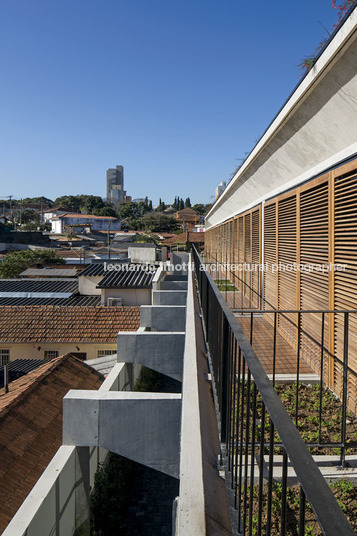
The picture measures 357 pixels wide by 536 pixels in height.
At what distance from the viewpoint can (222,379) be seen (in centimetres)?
249

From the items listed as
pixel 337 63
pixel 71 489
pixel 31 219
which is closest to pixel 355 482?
pixel 337 63

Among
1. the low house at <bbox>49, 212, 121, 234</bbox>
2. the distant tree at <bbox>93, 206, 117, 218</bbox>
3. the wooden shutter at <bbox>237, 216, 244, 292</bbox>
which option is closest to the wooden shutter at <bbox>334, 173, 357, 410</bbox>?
the wooden shutter at <bbox>237, 216, 244, 292</bbox>

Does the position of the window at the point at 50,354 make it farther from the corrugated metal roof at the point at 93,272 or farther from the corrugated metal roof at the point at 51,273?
the corrugated metal roof at the point at 51,273

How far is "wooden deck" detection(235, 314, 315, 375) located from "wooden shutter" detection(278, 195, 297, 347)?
20 centimetres

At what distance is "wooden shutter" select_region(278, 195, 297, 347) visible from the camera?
641 centimetres

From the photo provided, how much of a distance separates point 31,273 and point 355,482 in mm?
28036

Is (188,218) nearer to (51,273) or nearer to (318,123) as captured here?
(51,273)

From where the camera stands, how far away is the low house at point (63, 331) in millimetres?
14461

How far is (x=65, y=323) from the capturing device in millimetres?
15031

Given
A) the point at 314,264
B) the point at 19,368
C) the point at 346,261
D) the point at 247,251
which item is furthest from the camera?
the point at 19,368

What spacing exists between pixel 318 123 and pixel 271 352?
10.5 feet

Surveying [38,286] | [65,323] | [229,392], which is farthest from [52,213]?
[229,392]

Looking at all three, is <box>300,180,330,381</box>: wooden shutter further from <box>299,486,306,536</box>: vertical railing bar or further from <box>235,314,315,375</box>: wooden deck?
<box>299,486,306,536</box>: vertical railing bar

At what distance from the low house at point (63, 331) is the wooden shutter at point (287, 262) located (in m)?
8.46
